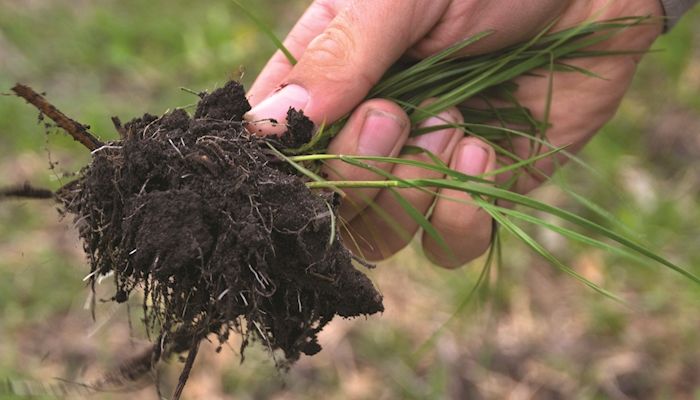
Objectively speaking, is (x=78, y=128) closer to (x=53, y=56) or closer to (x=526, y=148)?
(x=526, y=148)

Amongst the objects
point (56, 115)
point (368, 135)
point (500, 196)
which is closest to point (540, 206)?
point (500, 196)

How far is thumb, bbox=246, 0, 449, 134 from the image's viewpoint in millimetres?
1497

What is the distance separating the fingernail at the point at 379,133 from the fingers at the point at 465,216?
193mm

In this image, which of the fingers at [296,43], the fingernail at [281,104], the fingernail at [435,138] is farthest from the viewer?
the fingers at [296,43]

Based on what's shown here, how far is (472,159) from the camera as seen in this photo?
5.57ft

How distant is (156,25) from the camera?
3.90 m

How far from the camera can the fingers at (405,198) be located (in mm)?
1695

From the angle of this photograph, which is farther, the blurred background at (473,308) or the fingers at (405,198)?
the blurred background at (473,308)

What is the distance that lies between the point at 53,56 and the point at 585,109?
2821 millimetres

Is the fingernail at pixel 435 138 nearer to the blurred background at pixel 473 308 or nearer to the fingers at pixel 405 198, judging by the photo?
the fingers at pixel 405 198

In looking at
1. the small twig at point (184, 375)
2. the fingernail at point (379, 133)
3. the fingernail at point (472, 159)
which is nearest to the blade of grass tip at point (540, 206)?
the fingernail at point (379, 133)

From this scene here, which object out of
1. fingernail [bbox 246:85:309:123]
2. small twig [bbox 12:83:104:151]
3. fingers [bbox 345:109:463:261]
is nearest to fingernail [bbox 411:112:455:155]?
fingers [bbox 345:109:463:261]

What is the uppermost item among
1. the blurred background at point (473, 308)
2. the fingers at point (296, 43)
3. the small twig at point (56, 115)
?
the small twig at point (56, 115)

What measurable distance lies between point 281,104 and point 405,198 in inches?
15.7
